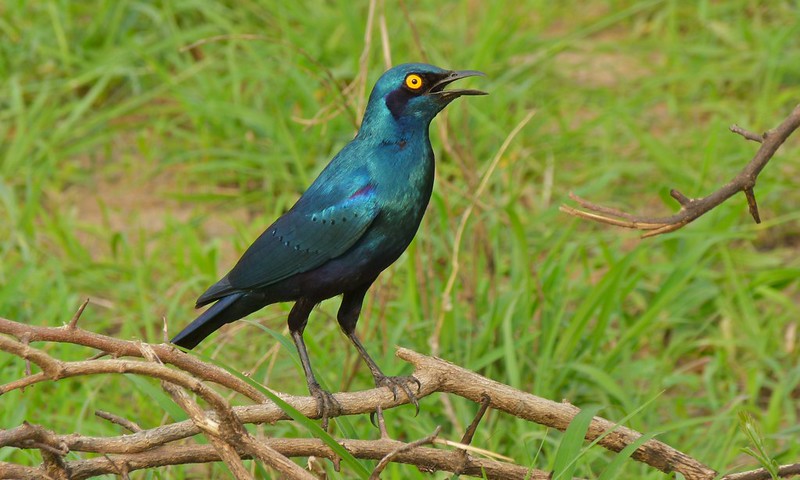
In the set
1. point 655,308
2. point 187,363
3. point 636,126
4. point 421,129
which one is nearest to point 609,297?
point 655,308

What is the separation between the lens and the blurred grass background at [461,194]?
159 inches

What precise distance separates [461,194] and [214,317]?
133 centimetres

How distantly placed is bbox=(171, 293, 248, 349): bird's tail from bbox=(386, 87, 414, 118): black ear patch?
0.62 m

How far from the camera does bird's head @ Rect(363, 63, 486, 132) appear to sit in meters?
2.93

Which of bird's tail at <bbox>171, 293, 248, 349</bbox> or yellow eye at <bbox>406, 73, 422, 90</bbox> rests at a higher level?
yellow eye at <bbox>406, 73, 422, 90</bbox>

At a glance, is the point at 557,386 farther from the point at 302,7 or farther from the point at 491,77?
the point at 302,7

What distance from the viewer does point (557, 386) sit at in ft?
13.2

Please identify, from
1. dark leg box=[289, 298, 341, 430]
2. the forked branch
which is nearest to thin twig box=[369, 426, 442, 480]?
the forked branch

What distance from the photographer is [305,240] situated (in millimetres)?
3006

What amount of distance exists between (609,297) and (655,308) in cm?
25

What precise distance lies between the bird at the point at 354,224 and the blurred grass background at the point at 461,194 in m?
0.40

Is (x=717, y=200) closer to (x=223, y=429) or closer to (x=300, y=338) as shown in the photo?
(x=223, y=429)

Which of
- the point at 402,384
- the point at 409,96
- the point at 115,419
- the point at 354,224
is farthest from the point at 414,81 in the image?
the point at 115,419

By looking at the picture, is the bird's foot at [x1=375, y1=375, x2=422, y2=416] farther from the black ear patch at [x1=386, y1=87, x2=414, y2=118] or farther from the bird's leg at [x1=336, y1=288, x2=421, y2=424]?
the black ear patch at [x1=386, y1=87, x2=414, y2=118]
